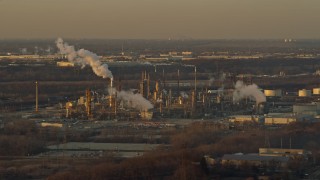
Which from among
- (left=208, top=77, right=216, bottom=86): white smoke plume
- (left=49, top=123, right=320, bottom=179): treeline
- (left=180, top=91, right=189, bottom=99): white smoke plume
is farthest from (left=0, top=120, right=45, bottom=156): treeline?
(left=208, top=77, right=216, bottom=86): white smoke plume

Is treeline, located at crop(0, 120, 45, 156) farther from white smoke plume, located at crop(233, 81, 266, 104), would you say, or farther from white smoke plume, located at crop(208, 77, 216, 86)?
white smoke plume, located at crop(208, 77, 216, 86)

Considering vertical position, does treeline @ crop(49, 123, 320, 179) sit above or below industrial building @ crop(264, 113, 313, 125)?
below

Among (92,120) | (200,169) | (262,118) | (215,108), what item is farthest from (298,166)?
(215,108)

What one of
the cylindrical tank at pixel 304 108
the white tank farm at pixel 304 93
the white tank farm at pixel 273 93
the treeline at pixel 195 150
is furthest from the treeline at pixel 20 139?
the white tank farm at pixel 304 93

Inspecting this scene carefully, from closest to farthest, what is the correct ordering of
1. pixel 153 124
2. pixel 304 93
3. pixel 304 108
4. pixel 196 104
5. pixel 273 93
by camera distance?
1. pixel 153 124
2. pixel 304 108
3. pixel 196 104
4. pixel 304 93
5. pixel 273 93

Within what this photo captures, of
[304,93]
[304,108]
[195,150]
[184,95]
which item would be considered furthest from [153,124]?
[304,93]

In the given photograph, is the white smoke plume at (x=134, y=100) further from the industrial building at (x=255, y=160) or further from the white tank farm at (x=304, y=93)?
the industrial building at (x=255, y=160)

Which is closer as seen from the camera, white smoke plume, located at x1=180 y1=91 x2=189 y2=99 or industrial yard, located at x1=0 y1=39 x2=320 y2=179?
industrial yard, located at x1=0 y1=39 x2=320 y2=179

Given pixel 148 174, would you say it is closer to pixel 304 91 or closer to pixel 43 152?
pixel 43 152

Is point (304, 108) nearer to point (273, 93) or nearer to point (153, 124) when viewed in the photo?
point (153, 124)

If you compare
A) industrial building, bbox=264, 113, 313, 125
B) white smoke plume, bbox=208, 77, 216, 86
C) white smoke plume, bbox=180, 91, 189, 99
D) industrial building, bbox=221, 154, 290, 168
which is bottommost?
industrial building, bbox=221, 154, 290, 168
